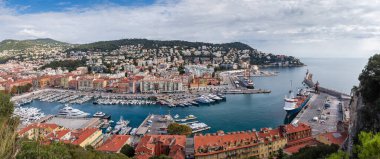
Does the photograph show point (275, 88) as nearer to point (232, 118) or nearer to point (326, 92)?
point (326, 92)

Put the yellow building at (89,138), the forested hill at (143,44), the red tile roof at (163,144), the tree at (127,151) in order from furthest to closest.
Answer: the forested hill at (143,44), the yellow building at (89,138), the tree at (127,151), the red tile roof at (163,144)

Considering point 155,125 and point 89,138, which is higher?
point 89,138

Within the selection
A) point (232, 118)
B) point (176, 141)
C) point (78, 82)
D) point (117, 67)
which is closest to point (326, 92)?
point (232, 118)

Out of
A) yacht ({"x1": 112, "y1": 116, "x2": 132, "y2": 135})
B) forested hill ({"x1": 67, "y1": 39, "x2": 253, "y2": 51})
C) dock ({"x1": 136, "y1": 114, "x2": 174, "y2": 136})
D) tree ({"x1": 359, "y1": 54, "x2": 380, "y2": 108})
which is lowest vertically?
yacht ({"x1": 112, "y1": 116, "x2": 132, "y2": 135})

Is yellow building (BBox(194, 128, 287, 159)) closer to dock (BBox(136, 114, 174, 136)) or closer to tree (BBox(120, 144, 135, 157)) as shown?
tree (BBox(120, 144, 135, 157))

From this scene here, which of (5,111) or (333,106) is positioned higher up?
(5,111)

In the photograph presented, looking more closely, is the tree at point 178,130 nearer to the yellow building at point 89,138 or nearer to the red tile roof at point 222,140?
the red tile roof at point 222,140

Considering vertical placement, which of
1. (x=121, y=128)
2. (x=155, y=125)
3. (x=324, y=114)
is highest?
(x=324, y=114)

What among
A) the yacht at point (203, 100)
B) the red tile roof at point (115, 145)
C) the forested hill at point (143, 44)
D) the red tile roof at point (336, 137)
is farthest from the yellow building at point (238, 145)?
the forested hill at point (143, 44)

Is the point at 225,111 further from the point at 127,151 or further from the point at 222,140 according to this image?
the point at 127,151

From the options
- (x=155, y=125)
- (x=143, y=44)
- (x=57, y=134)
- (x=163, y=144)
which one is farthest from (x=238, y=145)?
(x=143, y=44)

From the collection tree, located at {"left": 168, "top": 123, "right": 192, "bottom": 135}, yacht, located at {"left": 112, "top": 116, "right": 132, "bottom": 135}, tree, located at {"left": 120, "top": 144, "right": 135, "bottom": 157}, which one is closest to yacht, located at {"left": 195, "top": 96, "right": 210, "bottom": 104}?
yacht, located at {"left": 112, "top": 116, "right": 132, "bottom": 135}
